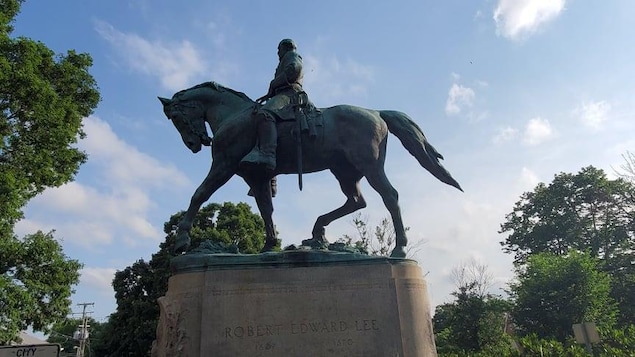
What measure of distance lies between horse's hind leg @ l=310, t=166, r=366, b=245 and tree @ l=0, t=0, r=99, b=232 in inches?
401

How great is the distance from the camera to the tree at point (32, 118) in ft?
47.5

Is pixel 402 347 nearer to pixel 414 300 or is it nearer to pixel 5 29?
pixel 414 300

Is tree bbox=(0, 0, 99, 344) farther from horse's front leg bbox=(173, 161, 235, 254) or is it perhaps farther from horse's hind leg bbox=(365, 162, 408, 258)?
horse's hind leg bbox=(365, 162, 408, 258)

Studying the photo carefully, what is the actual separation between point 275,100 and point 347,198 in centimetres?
196

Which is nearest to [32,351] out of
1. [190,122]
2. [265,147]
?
[190,122]

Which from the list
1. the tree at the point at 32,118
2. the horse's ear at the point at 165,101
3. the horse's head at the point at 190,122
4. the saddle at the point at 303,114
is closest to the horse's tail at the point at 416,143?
the saddle at the point at 303,114

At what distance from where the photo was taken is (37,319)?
49.8ft

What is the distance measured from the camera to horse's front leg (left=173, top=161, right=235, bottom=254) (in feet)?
23.1

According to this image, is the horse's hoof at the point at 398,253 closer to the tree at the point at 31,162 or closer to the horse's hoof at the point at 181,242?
the horse's hoof at the point at 181,242

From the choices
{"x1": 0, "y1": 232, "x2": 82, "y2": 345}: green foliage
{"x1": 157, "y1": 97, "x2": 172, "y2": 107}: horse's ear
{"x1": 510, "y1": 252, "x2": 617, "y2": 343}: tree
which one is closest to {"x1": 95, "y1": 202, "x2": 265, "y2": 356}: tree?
{"x1": 0, "y1": 232, "x2": 82, "y2": 345}: green foliage

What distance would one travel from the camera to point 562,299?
1126 inches

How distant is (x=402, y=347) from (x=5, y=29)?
606 inches

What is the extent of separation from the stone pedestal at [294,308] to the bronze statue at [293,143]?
2.41ft

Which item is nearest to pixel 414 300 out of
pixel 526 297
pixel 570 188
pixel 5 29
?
pixel 5 29
